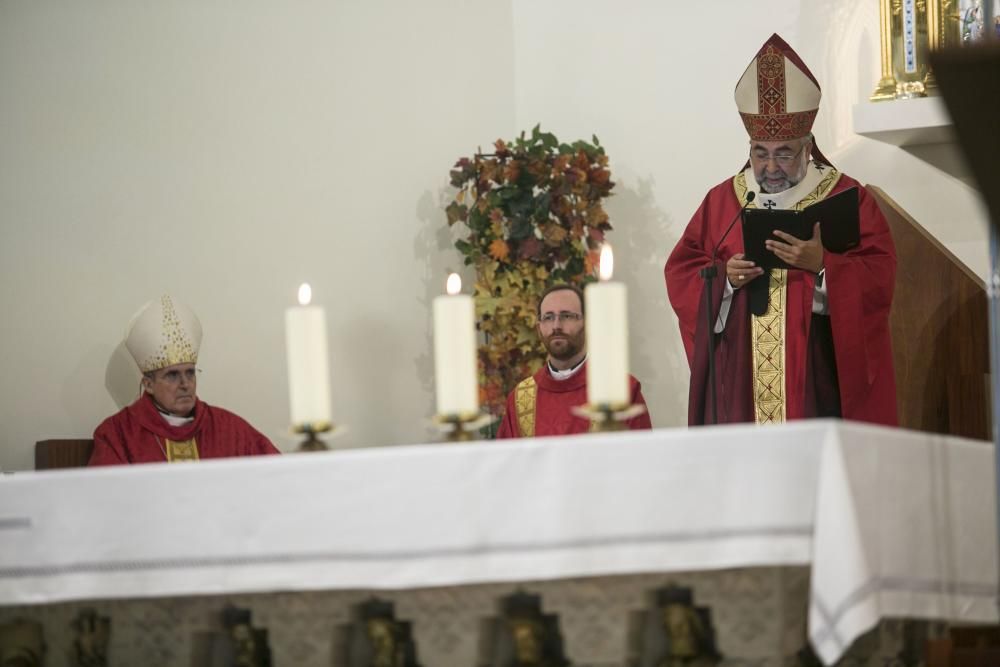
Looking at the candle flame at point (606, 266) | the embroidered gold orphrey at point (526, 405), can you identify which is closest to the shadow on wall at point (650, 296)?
the embroidered gold orphrey at point (526, 405)

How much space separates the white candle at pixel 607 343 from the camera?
2.63m

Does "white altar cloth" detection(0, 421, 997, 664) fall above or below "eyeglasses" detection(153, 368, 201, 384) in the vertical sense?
below

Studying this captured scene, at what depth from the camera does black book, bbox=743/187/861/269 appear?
4.61m

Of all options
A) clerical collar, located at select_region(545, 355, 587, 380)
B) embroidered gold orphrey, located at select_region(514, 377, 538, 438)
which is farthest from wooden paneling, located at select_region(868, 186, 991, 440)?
embroidered gold orphrey, located at select_region(514, 377, 538, 438)

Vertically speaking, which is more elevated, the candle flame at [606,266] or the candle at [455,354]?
the candle flame at [606,266]

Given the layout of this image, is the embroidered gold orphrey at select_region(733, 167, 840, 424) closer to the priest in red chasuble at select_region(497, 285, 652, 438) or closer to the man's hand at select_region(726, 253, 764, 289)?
the man's hand at select_region(726, 253, 764, 289)

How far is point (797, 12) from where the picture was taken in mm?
6312

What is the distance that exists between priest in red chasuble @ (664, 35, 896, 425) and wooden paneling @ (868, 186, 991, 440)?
2.12ft

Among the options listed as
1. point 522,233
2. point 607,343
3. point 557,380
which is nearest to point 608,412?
point 607,343

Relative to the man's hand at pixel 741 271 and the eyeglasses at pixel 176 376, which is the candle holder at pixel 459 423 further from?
the eyeglasses at pixel 176 376

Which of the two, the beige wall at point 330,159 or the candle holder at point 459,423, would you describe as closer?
the candle holder at point 459,423

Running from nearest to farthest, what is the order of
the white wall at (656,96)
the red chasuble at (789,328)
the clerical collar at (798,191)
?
the red chasuble at (789,328)
the clerical collar at (798,191)
the white wall at (656,96)

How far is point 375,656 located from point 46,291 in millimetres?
3440

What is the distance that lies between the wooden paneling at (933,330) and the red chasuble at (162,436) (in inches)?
102
